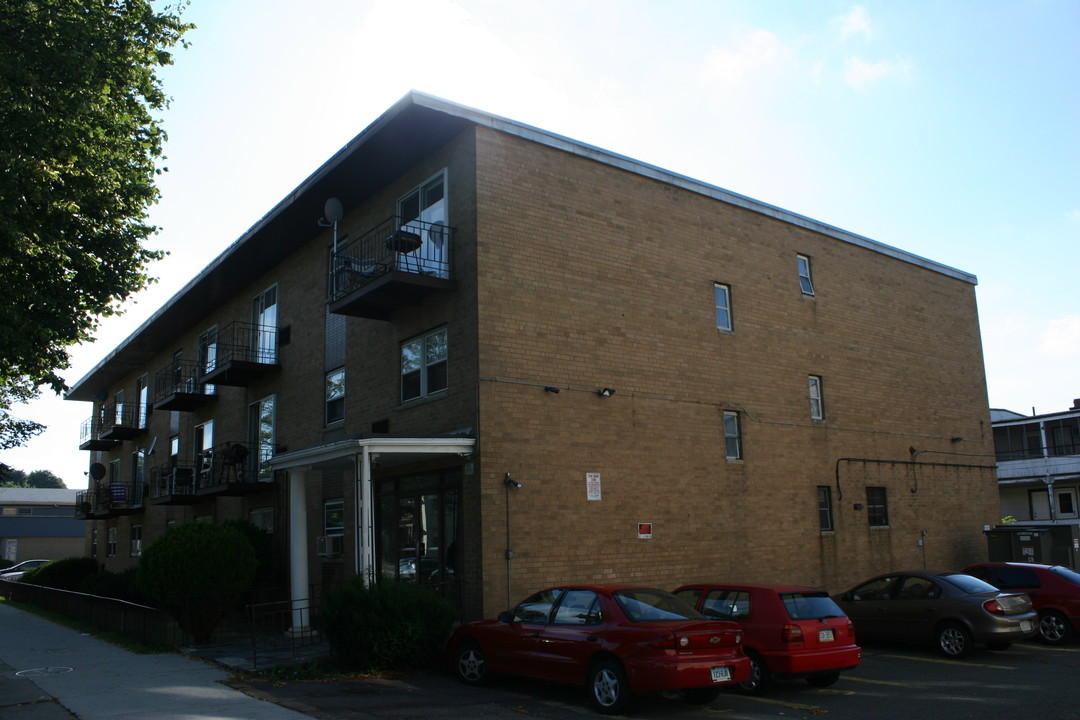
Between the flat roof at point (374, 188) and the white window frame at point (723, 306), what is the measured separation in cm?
205

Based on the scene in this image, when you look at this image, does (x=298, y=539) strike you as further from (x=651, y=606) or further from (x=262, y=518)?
(x=651, y=606)

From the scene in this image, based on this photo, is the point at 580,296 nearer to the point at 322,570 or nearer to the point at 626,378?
the point at 626,378

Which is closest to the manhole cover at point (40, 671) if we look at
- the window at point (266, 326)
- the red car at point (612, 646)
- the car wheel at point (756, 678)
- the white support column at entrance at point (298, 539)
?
the white support column at entrance at point (298, 539)

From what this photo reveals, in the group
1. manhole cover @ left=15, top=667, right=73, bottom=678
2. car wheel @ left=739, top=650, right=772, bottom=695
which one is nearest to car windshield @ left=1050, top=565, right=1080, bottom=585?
car wheel @ left=739, top=650, right=772, bottom=695

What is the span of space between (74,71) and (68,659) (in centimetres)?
986

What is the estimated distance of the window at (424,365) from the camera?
51.7 ft

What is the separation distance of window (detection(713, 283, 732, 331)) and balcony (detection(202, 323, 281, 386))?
36.9 ft

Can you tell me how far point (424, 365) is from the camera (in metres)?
16.2

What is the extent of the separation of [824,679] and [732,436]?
23.5 ft

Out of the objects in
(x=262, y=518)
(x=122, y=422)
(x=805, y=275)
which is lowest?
(x=262, y=518)

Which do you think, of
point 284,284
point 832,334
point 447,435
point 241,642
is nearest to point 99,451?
point 284,284

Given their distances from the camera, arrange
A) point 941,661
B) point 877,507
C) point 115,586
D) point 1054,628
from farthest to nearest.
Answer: point 115,586 → point 877,507 → point 1054,628 → point 941,661

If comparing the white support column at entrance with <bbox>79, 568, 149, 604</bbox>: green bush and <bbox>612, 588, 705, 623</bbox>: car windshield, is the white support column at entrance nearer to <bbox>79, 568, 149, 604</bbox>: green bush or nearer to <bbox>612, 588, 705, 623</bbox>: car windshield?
<bbox>612, 588, 705, 623</bbox>: car windshield

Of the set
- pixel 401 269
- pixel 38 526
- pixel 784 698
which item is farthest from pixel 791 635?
pixel 38 526
